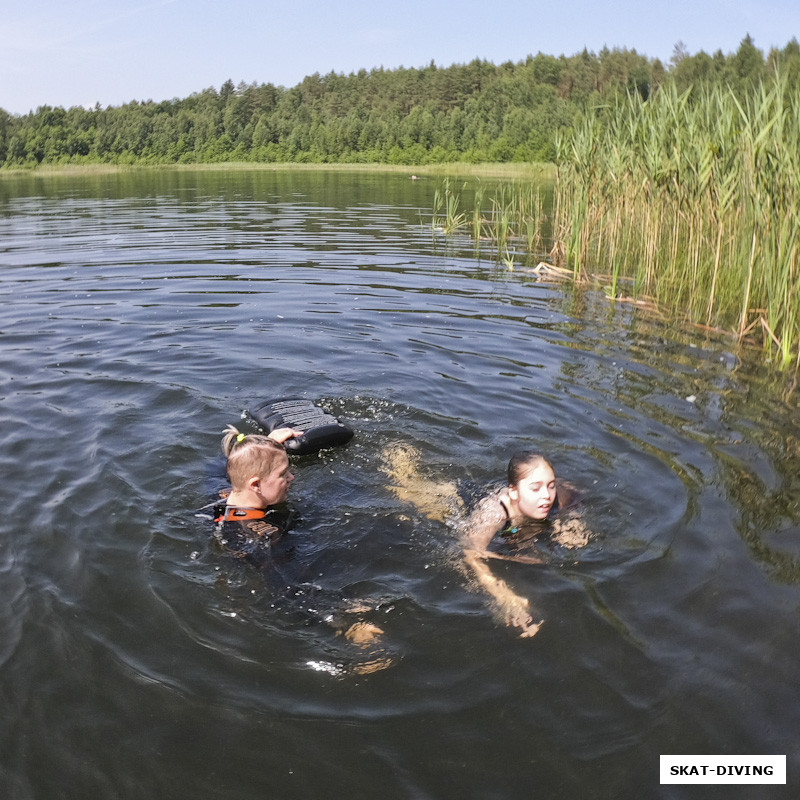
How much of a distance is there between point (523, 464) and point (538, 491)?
0.66 ft

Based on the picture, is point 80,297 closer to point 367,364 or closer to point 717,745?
point 367,364

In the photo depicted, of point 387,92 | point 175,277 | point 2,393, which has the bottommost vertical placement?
point 2,393

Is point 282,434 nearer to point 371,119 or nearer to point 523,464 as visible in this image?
point 523,464

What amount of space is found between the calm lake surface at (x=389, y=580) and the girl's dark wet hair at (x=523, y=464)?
21.8 inches

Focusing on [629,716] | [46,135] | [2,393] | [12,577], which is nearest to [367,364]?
[2,393]

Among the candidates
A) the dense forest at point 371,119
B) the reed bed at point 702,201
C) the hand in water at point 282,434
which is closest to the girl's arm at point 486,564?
the hand in water at point 282,434

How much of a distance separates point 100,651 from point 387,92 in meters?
130

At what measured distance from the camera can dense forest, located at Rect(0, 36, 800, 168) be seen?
6750 centimetres

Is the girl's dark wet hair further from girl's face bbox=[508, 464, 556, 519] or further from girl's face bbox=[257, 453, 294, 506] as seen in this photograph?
girl's face bbox=[257, 453, 294, 506]

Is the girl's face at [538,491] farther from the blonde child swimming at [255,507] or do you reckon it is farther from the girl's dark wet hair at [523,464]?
the blonde child swimming at [255,507]

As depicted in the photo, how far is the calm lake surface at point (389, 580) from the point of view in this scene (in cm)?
299

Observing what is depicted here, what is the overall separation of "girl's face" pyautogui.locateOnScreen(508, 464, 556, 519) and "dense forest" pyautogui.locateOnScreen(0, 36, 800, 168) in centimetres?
4477

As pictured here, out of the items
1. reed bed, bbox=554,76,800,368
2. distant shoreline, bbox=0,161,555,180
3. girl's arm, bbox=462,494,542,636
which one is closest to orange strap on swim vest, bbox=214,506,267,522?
girl's arm, bbox=462,494,542,636

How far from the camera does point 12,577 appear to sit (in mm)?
4211
